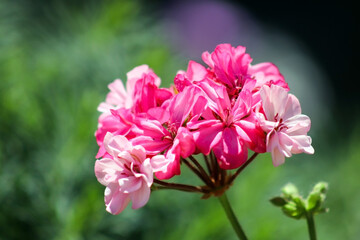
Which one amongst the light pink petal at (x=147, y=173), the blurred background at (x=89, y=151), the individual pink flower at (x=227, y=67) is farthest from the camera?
the blurred background at (x=89, y=151)

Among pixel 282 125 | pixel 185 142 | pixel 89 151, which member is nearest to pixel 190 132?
pixel 185 142

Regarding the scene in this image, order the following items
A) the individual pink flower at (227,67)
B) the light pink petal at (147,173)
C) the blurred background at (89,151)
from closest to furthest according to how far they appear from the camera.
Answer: the light pink petal at (147,173) → the individual pink flower at (227,67) → the blurred background at (89,151)

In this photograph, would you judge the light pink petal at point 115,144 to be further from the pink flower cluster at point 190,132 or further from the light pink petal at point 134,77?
the light pink petal at point 134,77

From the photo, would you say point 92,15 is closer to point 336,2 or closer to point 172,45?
point 172,45

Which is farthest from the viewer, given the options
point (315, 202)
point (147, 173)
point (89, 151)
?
point (89, 151)

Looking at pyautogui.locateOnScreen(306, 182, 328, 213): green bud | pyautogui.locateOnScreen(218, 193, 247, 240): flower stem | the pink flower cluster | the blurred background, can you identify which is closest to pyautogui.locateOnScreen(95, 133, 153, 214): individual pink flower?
the pink flower cluster

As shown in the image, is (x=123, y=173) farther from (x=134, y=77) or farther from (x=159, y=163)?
(x=134, y=77)

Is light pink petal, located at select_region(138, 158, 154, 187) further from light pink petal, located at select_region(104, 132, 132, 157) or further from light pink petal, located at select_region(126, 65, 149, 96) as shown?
light pink petal, located at select_region(126, 65, 149, 96)

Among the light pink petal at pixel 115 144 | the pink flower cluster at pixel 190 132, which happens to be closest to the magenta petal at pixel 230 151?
the pink flower cluster at pixel 190 132
